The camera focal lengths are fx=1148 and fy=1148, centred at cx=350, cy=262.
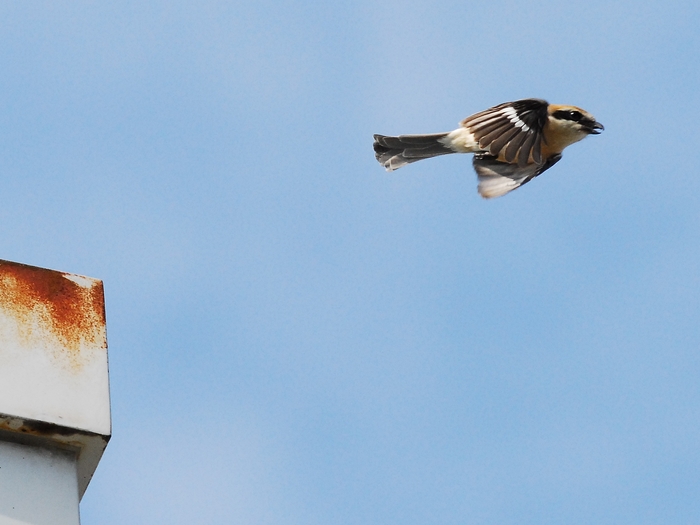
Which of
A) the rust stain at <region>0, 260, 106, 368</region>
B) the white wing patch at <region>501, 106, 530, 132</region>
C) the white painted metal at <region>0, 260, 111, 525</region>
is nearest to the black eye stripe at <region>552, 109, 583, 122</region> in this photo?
the white wing patch at <region>501, 106, 530, 132</region>

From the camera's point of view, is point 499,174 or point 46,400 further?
point 499,174

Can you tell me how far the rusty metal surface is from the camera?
8.13 feet

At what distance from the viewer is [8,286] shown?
8.77 feet

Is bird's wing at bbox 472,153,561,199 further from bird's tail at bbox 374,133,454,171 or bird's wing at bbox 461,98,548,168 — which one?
bird's tail at bbox 374,133,454,171

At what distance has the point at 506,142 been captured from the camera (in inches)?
275

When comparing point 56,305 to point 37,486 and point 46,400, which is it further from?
point 37,486

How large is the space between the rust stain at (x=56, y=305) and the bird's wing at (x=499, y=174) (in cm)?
386

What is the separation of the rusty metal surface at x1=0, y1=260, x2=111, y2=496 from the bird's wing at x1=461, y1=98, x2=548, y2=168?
4.49 m

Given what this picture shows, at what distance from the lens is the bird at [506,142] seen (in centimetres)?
687

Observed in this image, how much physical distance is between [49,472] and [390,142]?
18.4 feet

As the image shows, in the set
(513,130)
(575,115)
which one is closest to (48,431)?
(513,130)

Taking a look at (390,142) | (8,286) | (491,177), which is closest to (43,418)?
(8,286)

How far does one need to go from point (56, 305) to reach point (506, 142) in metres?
4.64

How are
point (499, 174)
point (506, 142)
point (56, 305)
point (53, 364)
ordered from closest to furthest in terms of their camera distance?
point (53, 364)
point (56, 305)
point (499, 174)
point (506, 142)
